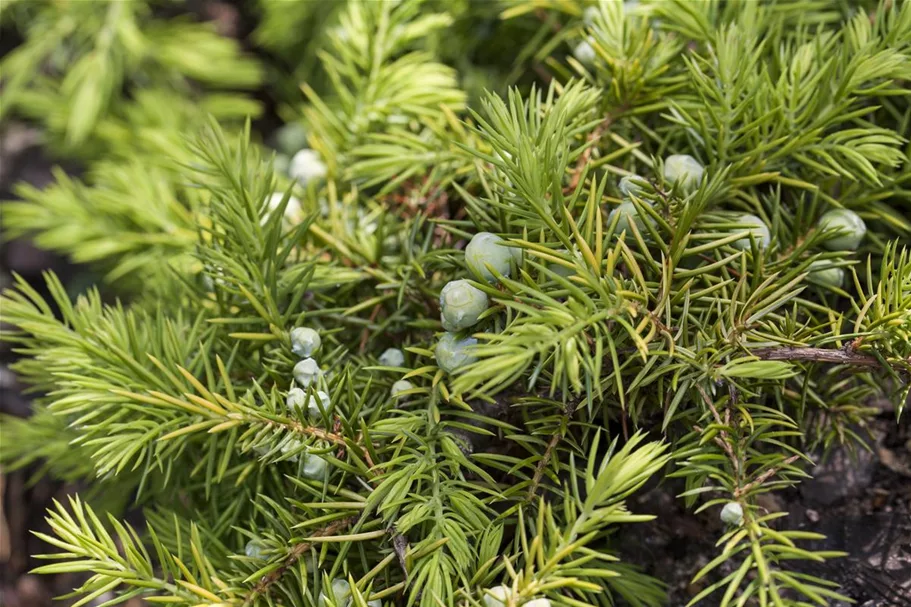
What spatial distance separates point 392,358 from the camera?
512 millimetres

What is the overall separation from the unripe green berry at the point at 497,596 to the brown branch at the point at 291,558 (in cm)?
10

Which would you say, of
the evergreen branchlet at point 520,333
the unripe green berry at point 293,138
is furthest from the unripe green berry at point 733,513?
the unripe green berry at point 293,138

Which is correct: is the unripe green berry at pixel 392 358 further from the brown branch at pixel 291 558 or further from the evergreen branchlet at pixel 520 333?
the brown branch at pixel 291 558

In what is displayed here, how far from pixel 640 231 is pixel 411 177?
0.78ft

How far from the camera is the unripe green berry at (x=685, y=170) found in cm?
48

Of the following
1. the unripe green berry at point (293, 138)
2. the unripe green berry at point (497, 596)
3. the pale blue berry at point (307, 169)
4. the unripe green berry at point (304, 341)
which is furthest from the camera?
the unripe green berry at point (293, 138)

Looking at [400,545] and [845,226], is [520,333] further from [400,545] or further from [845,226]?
[845,226]

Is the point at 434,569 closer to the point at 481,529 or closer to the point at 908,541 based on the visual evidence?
the point at 481,529

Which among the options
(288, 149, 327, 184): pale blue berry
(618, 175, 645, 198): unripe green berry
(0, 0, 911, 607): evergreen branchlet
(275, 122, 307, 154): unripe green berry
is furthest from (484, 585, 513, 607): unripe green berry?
(275, 122, 307, 154): unripe green berry

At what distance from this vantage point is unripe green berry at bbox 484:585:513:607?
39 centimetres

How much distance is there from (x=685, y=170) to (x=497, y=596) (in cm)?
29

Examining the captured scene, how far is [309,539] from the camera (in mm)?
426

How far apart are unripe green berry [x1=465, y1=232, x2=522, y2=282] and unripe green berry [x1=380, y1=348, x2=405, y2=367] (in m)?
0.10

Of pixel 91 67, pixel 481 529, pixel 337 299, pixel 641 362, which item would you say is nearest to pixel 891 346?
pixel 641 362
